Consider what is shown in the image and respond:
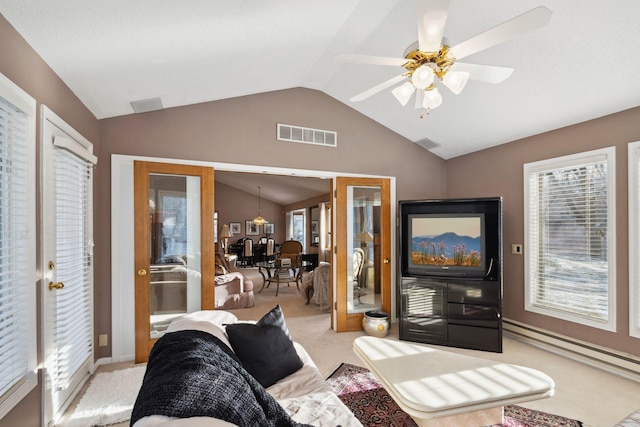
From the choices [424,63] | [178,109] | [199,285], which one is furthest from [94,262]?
[424,63]

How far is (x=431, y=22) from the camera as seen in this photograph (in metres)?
1.49

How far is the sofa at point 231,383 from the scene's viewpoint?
0.92m

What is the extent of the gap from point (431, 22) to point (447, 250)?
9.27ft

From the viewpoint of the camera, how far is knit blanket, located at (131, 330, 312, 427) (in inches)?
36.3

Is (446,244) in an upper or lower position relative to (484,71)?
lower

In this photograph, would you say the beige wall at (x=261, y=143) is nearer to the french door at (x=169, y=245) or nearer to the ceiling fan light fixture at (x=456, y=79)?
the french door at (x=169, y=245)

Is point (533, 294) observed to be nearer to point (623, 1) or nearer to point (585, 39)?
point (585, 39)

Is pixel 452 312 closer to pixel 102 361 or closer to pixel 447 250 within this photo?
pixel 447 250

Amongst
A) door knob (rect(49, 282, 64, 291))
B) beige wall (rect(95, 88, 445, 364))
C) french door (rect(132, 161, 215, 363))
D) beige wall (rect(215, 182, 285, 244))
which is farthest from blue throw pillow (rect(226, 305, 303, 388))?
beige wall (rect(215, 182, 285, 244))

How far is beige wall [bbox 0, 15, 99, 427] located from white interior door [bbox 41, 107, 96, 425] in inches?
2.7

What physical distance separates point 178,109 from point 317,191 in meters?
5.19

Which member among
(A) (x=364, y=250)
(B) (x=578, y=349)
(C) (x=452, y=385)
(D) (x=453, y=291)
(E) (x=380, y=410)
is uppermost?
(A) (x=364, y=250)

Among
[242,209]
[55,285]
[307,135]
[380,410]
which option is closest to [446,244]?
[380,410]

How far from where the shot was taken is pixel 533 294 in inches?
144
